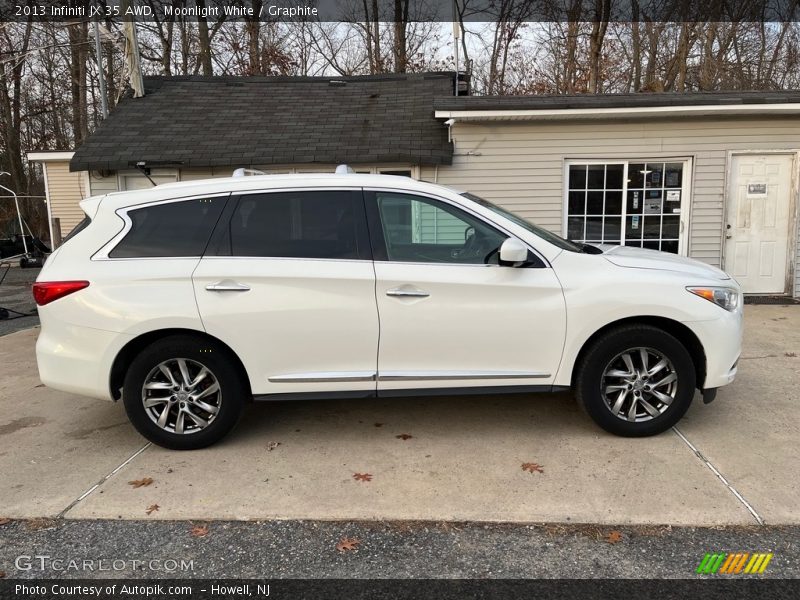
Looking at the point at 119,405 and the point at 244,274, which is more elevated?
the point at 244,274

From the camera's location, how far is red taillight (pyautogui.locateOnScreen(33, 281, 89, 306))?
12.3 feet

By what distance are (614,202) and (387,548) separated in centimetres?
756

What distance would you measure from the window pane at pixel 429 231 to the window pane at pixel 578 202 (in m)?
5.66

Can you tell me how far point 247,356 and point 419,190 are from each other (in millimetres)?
1611

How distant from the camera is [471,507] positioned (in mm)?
3195

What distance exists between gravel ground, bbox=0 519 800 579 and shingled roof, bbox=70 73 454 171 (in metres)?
6.77

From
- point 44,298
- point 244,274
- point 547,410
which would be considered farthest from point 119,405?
point 547,410

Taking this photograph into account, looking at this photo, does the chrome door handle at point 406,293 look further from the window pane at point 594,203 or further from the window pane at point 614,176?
the window pane at point 614,176

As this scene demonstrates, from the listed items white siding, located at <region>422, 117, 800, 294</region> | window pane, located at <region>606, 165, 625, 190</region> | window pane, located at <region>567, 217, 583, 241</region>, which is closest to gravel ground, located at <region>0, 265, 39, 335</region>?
white siding, located at <region>422, 117, 800, 294</region>

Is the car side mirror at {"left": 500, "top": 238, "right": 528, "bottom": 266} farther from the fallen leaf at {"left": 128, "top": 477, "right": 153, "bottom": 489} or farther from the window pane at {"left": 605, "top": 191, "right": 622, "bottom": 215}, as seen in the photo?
the window pane at {"left": 605, "top": 191, "right": 622, "bottom": 215}

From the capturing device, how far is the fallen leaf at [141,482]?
11.5ft

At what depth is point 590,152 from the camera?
884 cm

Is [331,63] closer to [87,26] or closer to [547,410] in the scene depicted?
[87,26]

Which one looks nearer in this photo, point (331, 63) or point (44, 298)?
point (44, 298)
